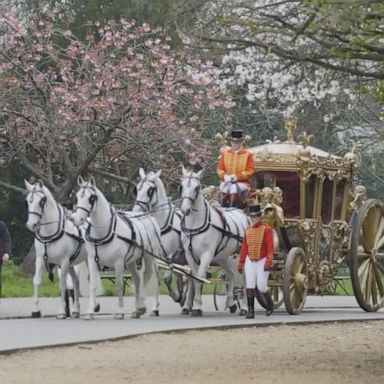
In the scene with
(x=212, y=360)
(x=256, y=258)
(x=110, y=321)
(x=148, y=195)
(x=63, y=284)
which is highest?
(x=148, y=195)

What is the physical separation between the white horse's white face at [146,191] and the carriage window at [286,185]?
213 cm

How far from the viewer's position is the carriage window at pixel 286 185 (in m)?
23.2

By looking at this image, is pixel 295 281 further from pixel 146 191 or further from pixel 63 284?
pixel 63 284

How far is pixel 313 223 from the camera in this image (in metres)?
23.1

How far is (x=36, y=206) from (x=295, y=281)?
14.9ft

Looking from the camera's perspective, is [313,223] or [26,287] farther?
[26,287]

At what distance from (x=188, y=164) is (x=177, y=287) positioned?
36.6 ft

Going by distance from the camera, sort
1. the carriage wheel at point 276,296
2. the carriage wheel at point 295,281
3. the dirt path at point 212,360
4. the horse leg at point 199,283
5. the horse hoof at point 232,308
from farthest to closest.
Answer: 1. the carriage wheel at point 276,296
2. the horse hoof at point 232,308
3. the carriage wheel at point 295,281
4. the horse leg at point 199,283
5. the dirt path at point 212,360

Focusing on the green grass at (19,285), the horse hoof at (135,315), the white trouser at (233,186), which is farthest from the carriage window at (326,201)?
the green grass at (19,285)

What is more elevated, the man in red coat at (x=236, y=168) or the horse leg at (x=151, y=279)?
the man in red coat at (x=236, y=168)

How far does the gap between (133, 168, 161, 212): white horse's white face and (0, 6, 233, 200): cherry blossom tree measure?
10637mm

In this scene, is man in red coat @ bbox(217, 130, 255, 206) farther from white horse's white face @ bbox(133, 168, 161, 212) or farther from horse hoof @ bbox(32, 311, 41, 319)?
horse hoof @ bbox(32, 311, 41, 319)

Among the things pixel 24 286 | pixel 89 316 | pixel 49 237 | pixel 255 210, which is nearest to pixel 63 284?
pixel 49 237

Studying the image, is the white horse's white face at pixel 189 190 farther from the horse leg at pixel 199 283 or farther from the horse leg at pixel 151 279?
the horse leg at pixel 151 279
